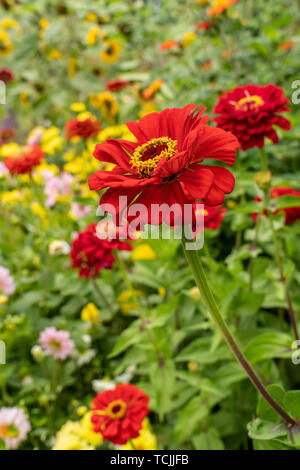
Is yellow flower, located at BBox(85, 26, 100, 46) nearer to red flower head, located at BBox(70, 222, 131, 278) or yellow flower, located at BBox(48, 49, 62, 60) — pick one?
yellow flower, located at BBox(48, 49, 62, 60)

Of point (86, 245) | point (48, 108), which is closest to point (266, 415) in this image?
point (86, 245)

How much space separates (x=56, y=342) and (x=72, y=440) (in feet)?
0.82

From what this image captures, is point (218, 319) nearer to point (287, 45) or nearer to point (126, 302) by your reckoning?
point (126, 302)

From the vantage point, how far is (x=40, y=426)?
3.00 ft

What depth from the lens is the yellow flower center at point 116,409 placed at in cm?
65

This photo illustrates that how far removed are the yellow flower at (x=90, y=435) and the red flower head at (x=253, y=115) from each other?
0.54 metres

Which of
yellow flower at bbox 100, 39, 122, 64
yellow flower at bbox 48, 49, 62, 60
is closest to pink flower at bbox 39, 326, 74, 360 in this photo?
yellow flower at bbox 100, 39, 122, 64

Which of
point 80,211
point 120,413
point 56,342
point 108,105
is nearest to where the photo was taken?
point 120,413

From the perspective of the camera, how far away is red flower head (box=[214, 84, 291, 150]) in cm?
65

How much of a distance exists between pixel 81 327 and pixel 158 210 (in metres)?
0.76

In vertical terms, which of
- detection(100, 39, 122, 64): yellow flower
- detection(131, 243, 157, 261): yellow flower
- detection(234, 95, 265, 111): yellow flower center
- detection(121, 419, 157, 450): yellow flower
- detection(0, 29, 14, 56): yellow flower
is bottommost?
detection(121, 419, 157, 450): yellow flower

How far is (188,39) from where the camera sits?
5.12 feet

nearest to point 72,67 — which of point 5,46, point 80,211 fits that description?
point 5,46
